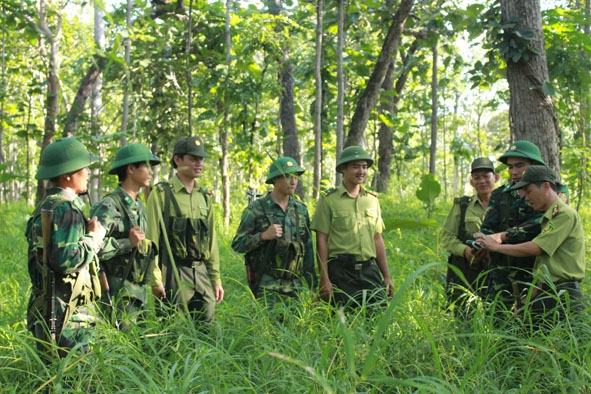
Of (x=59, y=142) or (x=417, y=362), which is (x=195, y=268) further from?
(x=417, y=362)

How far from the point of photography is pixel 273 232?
4051mm

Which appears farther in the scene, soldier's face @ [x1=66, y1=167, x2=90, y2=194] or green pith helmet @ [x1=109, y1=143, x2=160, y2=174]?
green pith helmet @ [x1=109, y1=143, x2=160, y2=174]

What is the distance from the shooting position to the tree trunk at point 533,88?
5547 mm

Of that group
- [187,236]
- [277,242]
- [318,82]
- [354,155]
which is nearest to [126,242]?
[187,236]

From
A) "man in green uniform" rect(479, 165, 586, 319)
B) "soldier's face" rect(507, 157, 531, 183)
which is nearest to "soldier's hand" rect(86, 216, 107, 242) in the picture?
"man in green uniform" rect(479, 165, 586, 319)

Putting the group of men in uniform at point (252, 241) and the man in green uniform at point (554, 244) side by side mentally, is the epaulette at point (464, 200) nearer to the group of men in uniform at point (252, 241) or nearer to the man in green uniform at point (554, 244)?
the group of men in uniform at point (252, 241)

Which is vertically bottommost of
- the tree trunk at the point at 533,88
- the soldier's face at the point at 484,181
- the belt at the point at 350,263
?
the belt at the point at 350,263

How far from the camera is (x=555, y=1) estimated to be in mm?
12445

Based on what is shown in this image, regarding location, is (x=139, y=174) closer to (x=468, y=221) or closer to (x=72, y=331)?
(x=72, y=331)

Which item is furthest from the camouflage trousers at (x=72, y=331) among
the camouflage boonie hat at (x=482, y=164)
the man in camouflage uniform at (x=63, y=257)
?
the camouflage boonie hat at (x=482, y=164)

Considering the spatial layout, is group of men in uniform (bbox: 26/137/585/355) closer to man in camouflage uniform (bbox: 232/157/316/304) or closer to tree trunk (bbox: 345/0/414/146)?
man in camouflage uniform (bbox: 232/157/316/304)

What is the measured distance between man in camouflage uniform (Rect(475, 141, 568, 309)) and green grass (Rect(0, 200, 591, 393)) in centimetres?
40

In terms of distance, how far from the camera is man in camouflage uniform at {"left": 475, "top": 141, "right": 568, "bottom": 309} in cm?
359

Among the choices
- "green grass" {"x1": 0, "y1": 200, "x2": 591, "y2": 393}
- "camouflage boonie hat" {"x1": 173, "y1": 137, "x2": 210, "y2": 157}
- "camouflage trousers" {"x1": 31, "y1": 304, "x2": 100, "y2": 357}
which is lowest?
"green grass" {"x1": 0, "y1": 200, "x2": 591, "y2": 393}
